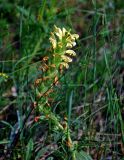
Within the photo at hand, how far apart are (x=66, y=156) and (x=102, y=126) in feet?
2.09

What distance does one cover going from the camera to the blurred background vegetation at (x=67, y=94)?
7.02 ft

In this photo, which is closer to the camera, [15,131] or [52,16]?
[15,131]

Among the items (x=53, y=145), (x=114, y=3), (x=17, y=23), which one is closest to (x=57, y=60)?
(x=53, y=145)

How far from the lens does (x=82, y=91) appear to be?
8.47 ft

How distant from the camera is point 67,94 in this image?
2346 millimetres

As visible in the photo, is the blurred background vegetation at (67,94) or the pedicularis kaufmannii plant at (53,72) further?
the blurred background vegetation at (67,94)

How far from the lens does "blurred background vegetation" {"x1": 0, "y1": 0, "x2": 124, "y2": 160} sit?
2141mm

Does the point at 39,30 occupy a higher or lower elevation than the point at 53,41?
higher

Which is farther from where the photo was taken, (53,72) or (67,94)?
(67,94)

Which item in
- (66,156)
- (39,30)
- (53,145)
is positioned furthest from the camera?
(39,30)

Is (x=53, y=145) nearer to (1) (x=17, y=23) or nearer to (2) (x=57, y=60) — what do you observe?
(2) (x=57, y=60)

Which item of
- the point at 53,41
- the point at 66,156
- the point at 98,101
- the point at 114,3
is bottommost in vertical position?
the point at 66,156

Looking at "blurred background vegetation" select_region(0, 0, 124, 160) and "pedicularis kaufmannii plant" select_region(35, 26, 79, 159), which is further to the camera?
"blurred background vegetation" select_region(0, 0, 124, 160)

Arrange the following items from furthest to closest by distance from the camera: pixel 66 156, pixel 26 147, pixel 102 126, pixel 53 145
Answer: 1. pixel 102 126
2. pixel 53 145
3. pixel 26 147
4. pixel 66 156
